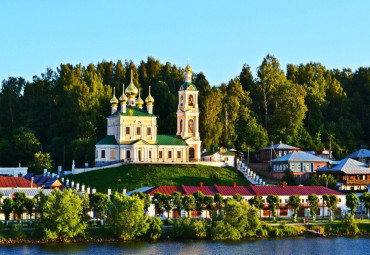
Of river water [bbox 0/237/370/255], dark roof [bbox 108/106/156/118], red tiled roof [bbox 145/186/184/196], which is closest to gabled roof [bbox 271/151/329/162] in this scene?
dark roof [bbox 108/106/156/118]

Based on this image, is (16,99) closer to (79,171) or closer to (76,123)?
(76,123)

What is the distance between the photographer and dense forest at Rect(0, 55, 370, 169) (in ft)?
307

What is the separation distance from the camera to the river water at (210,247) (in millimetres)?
53688

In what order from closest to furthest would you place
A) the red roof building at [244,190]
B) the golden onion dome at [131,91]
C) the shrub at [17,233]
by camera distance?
the shrub at [17,233] → the red roof building at [244,190] → the golden onion dome at [131,91]

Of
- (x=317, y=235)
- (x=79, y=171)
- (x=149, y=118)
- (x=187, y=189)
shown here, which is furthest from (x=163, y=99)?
(x=317, y=235)

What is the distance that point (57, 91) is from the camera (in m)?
103

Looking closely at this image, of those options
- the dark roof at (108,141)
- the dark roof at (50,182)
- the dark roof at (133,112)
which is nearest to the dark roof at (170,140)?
the dark roof at (133,112)

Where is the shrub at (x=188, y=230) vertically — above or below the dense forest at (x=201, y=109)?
below

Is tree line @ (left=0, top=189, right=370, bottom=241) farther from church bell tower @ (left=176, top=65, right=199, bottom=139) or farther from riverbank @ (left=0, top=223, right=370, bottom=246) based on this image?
church bell tower @ (left=176, top=65, right=199, bottom=139)

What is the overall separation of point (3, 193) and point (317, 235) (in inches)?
1028

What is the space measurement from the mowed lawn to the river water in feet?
65.9

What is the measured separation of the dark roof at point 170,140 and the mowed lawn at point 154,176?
429cm

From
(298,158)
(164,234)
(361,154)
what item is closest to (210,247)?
(164,234)

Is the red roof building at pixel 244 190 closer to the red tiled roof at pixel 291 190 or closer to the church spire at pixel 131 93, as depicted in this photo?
the red tiled roof at pixel 291 190
